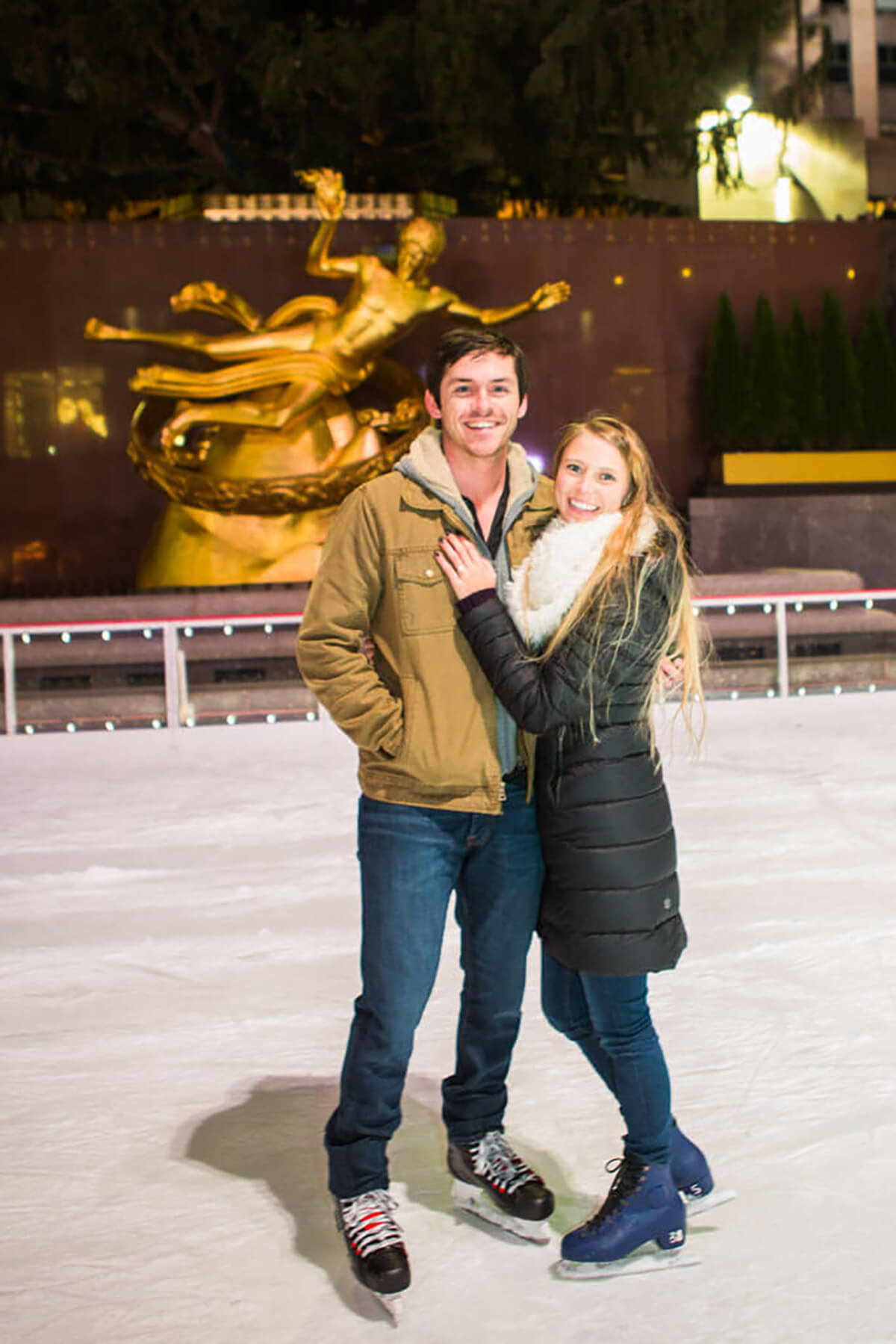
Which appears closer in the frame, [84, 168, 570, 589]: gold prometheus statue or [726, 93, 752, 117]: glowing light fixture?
[84, 168, 570, 589]: gold prometheus statue

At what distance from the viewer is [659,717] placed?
8570mm

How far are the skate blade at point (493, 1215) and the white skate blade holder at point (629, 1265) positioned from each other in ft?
0.28

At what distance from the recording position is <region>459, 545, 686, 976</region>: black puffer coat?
2.16 m

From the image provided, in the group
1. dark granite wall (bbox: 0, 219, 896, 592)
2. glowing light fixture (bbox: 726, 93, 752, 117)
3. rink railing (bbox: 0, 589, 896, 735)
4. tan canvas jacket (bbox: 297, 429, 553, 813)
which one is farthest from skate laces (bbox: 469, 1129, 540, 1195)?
glowing light fixture (bbox: 726, 93, 752, 117)

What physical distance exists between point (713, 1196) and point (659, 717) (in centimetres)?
630

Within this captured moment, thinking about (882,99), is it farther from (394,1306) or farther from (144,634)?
(394,1306)

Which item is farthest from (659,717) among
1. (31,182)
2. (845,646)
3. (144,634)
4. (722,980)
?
(31,182)

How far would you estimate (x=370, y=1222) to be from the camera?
2170 millimetres

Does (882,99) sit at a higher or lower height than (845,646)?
higher

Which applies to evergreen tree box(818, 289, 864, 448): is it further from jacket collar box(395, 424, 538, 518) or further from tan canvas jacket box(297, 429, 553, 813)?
tan canvas jacket box(297, 429, 553, 813)

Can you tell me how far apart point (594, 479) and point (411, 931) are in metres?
0.77

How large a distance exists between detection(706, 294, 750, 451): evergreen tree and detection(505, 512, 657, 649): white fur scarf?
40.3 ft

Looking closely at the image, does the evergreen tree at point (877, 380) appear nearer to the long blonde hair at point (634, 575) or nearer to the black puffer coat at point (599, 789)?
the long blonde hair at point (634, 575)

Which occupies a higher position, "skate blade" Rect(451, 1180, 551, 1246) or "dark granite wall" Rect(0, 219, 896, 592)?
"dark granite wall" Rect(0, 219, 896, 592)
